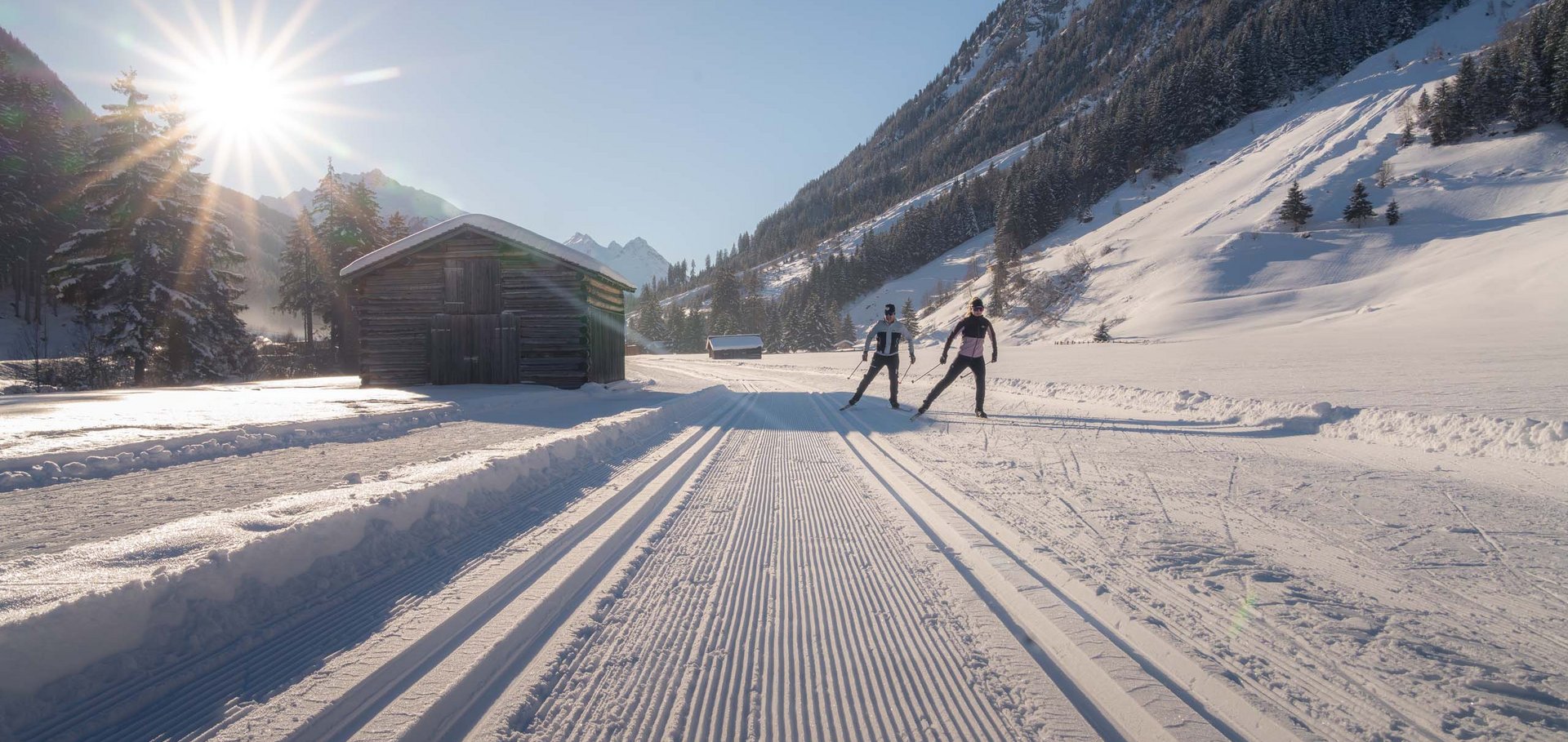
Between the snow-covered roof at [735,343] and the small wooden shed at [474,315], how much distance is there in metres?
41.2

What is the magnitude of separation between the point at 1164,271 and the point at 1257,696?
42673mm

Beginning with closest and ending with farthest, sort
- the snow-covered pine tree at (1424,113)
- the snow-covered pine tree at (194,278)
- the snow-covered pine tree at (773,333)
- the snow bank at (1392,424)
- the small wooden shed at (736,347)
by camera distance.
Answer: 1. the snow bank at (1392,424)
2. the snow-covered pine tree at (194,278)
3. the snow-covered pine tree at (1424,113)
4. the small wooden shed at (736,347)
5. the snow-covered pine tree at (773,333)

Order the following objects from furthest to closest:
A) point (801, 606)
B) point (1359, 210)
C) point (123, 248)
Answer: point (1359, 210) < point (123, 248) < point (801, 606)

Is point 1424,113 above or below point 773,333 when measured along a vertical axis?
above

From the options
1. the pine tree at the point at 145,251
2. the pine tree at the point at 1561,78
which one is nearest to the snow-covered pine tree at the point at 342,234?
the pine tree at the point at 145,251

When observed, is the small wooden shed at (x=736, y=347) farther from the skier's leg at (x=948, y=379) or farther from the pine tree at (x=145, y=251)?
the skier's leg at (x=948, y=379)

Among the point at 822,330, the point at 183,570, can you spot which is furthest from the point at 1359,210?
the point at 183,570

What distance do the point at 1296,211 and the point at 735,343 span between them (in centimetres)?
4505

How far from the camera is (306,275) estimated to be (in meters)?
28.0

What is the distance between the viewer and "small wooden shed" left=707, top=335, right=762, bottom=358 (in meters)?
54.8

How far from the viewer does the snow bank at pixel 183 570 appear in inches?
66.6

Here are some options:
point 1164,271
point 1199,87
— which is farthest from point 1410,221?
point 1199,87

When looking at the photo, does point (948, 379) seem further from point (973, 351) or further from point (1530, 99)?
point (1530, 99)

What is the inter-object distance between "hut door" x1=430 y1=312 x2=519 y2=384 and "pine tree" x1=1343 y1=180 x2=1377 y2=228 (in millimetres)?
50052
